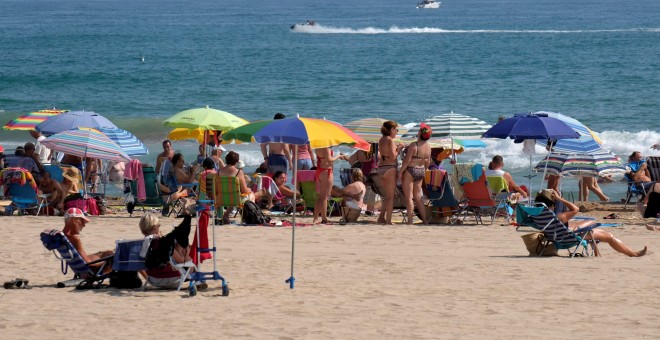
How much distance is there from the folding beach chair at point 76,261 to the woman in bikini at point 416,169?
4848 millimetres

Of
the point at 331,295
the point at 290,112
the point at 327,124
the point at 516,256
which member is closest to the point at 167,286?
the point at 331,295

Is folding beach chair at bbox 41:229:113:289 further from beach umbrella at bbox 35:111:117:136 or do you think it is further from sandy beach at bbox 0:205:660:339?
beach umbrella at bbox 35:111:117:136

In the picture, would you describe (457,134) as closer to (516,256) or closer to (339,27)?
(516,256)

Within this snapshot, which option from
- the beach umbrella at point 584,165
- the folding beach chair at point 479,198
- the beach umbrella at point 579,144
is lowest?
the folding beach chair at point 479,198

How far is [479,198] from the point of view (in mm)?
13461

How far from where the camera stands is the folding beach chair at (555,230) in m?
10.9

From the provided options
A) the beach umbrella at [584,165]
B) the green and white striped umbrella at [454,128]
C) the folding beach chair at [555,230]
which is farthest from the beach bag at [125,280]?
the beach umbrella at [584,165]

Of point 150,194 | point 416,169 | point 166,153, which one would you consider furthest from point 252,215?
point 166,153

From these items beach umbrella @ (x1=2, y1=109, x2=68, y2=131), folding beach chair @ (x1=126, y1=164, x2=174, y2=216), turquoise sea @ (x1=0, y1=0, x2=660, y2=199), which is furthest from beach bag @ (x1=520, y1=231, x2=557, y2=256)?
turquoise sea @ (x1=0, y1=0, x2=660, y2=199)

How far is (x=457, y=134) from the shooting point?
14680 millimetres

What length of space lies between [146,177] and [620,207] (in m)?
6.63

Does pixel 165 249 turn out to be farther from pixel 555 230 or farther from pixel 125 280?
pixel 555 230

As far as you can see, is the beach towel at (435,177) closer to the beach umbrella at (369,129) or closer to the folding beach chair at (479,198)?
the folding beach chair at (479,198)

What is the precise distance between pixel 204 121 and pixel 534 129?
439 cm
